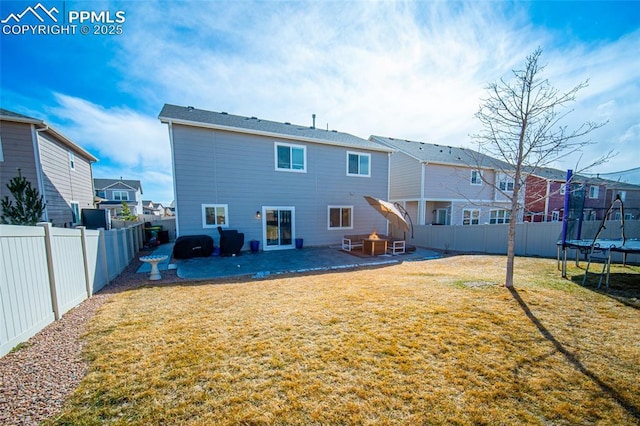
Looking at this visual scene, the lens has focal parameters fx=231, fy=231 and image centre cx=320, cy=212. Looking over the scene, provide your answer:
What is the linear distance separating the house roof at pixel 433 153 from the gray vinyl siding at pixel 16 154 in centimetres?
1866

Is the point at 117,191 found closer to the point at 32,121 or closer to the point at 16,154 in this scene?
the point at 16,154

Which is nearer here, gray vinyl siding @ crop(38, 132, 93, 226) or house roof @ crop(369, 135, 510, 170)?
gray vinyl siding @ crop(38, 132, 93, 226)

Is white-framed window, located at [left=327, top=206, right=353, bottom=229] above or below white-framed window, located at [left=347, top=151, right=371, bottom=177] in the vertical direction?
below

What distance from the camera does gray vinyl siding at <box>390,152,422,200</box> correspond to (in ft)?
53.4

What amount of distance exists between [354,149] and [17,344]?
12.9 m

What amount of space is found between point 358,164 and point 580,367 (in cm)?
1181

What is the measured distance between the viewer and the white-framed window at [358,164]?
13.2 metres

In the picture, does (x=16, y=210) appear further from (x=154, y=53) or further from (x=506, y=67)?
(x=506, y=67)

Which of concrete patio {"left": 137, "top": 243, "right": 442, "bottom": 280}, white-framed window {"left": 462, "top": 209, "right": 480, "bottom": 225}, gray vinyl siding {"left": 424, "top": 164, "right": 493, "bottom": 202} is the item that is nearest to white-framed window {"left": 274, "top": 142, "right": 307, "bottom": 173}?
concrete patio {"left": 137, "top": 243, "right": 442, "bottom": 280}

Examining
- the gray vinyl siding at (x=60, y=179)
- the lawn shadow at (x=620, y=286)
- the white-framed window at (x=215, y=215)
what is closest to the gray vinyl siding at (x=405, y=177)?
the lawn shadow at (x=620, y=286)

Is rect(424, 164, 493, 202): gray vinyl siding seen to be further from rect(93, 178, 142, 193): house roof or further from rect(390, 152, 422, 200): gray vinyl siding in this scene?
rect(93, 178, 142, 193): house roof

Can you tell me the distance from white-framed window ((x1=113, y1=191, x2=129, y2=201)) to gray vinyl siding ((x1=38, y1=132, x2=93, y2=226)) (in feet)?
93.5

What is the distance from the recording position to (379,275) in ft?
22.5

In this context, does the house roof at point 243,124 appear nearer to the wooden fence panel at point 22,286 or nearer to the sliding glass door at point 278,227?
the sliding glass door at point 278,227
